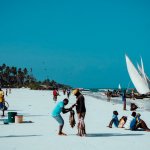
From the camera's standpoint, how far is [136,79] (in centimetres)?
8900

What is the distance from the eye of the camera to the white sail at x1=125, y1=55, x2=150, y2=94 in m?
86.8

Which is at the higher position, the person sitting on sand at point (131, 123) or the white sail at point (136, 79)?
the white sail at point (136, 79)

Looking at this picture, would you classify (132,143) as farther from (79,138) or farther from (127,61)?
(127,61)

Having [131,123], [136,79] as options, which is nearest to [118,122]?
[131,123]

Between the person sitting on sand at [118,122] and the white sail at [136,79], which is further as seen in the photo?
the white sail at [136,79]

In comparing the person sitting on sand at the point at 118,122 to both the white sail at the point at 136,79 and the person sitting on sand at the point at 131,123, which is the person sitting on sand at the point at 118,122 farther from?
the white sail at the point at 136,79

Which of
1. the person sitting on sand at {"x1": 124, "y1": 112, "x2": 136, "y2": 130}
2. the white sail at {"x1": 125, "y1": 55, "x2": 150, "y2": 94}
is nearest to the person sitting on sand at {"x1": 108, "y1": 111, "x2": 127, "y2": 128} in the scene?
the person sitting on sand at {"x1": 124, "y1": 112, "x2": 136, "y2": 130}

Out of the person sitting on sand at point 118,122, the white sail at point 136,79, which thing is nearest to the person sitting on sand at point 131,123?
the person sitting on sand at point 118,122

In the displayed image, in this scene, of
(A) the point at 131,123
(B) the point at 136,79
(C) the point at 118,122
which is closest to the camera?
(A) the point at 131,123

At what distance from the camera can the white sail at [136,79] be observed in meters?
86.8

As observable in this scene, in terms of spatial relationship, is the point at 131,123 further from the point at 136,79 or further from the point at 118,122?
the point at 136,79

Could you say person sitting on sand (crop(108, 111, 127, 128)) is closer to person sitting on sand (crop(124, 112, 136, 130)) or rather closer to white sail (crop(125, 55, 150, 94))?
person sitting on sand (crop(124, 112, 136, 130))

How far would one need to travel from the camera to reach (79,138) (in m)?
13.7

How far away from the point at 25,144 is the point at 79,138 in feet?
7.51
